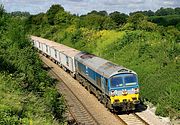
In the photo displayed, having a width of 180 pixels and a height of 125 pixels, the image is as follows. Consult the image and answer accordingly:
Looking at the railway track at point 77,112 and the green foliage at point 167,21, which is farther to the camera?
the green foliage at point 167,21

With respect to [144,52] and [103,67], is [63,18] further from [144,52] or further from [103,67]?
[103,67]

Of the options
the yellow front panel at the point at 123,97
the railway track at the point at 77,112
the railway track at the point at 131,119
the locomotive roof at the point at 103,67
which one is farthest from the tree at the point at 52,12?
the railway track at the point at 131,119

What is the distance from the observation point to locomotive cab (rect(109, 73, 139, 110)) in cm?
2372

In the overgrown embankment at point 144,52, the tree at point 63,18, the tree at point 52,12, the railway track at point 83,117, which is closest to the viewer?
the railway track at point 83,117

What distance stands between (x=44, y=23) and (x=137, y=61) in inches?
2639

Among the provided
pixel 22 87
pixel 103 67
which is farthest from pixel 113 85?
pixel 22 87

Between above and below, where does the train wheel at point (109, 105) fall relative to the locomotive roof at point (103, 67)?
below

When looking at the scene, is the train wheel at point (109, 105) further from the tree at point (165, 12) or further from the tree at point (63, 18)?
the tree at point (165, 12)

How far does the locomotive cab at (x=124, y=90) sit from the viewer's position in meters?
23.7

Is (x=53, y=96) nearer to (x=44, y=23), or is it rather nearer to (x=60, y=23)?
(x=60, y=23)

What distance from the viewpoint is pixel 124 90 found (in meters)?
23.8

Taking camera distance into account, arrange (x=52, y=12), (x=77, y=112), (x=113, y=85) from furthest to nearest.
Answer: (x=52, y=12) < (x=77, y=112) < (x=113, y=85)

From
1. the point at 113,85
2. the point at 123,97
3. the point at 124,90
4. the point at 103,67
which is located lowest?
the point at 123,97

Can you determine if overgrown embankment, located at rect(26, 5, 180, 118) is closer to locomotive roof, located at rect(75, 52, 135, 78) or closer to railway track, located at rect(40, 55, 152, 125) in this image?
railway track, located at rect(40, 55, 152, 125)
